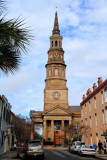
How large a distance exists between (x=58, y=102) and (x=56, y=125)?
6.63m

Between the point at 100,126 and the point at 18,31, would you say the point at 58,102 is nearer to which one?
the point at 100,126

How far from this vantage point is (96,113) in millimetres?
32969

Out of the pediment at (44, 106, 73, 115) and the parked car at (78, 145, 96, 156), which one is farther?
the pediment at (44, 106, 73, 115)

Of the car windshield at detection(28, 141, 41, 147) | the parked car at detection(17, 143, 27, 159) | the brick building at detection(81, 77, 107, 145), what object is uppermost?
the brick building at detection(81, 77, 107, 145)

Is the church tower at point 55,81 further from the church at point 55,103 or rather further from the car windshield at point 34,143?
the car windshield at point 34,143

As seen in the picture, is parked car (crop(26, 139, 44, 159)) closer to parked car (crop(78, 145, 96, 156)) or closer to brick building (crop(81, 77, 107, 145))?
parked car (crop(78, 145, 96, 156))

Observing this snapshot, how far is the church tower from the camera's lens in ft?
198

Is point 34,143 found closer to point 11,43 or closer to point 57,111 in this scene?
point 11,43

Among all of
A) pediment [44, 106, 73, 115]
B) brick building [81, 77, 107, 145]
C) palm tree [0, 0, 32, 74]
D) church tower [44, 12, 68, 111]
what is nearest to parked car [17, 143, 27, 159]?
brick building [81, 77, 107, 145]

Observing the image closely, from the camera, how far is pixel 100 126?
3083cm

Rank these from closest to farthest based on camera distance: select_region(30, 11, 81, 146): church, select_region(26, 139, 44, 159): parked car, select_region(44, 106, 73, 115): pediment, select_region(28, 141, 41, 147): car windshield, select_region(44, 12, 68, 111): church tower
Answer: select_region(26, 139, 44, 159): parked car, select_region(28, 141, 41, 147): car windshield, select_region(30, 11, 81, 146): church, select_region(44, 106, 73, 115): pediment, select_region(44, 12, 68, 111): church tower

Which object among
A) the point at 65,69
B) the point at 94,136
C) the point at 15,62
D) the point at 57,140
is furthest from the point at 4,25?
the point at 65,69

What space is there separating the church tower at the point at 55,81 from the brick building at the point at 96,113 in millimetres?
19545

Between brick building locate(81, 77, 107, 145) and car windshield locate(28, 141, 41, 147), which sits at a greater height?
brick building locate(81, 77, 107, 145)
